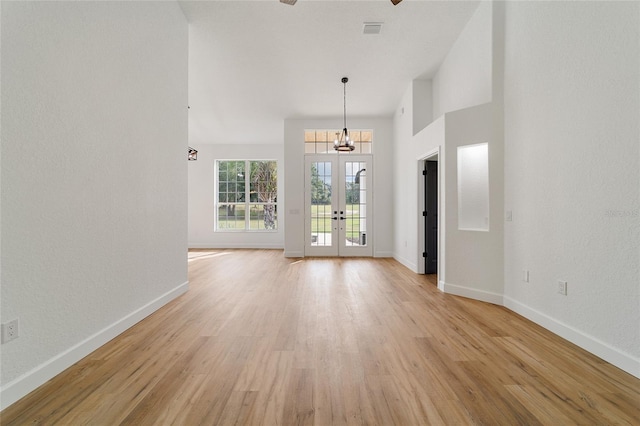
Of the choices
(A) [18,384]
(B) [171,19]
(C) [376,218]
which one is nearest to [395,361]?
(A) [18,384]

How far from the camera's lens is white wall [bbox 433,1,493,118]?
3.63 metres

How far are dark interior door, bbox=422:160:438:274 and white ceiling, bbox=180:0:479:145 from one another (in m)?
1.74

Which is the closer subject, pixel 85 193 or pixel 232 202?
pixel 85 193

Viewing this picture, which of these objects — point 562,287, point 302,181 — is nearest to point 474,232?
point 562,287

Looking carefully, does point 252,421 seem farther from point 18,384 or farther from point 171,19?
point 171,19

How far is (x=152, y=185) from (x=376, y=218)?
512cm

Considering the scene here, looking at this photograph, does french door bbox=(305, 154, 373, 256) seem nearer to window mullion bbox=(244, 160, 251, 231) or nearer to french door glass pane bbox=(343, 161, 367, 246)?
french door glass pane bbox=(343, 161, 367, 246)

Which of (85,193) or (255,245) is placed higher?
(85,193)

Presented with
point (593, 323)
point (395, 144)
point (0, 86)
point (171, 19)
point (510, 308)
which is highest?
point (171, 19)

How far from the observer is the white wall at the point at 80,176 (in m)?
1.75

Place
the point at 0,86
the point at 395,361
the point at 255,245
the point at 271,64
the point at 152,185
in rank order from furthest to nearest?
1. the point at 255,245
2. the point at 271,64
3. the point at 152,185
4. the point at 395,361
5. the point at 0,86

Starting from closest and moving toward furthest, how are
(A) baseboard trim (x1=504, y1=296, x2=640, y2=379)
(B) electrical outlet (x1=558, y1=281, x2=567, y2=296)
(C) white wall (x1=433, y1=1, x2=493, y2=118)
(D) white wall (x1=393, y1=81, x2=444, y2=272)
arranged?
(A) baseboard trim (x1=504, y1=296, x2=640, y2=379), (B) electrical outlet (x1=558, y1=281, x2=567, y2=296), (C) white wall (x1=433, y1=1, x2=493, y2=118), (D) white wall (x1=393, y1=81, x2=444, y2=272)

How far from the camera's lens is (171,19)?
3516 millimetres

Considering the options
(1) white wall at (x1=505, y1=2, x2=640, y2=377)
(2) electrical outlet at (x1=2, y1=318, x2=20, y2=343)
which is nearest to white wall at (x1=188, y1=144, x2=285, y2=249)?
(1) white wall at (x1=505, y1=2, x2=640, y2=377)
